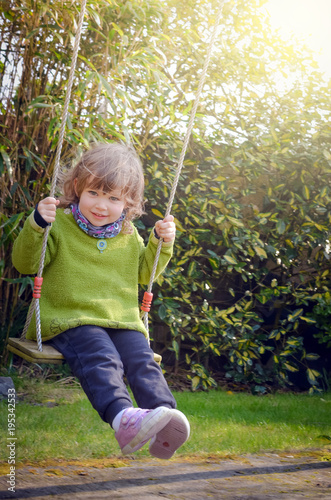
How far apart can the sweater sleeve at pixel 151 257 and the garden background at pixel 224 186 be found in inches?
54.5

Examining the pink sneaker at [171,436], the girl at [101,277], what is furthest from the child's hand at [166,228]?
the pink sneaker at [171,436]

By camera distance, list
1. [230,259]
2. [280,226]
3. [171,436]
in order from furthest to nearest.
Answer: [280,226] → [230,259] → [171,436]

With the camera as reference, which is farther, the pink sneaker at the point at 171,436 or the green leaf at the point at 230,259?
the green leaf at the point at 230,259

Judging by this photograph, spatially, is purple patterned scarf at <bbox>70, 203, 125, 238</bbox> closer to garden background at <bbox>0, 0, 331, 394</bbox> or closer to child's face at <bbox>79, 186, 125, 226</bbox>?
child's face at <bbox>79, 186, 125, 226</bbox>

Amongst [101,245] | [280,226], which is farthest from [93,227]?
[280,226]

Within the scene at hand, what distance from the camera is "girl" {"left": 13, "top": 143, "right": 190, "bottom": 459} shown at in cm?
194

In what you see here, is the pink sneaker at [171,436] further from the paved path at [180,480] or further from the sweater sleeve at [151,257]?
the sweater sleeve at [151,257]

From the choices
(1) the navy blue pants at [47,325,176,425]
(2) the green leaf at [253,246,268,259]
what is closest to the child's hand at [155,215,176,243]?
(1) the navy blue pants at [47,325,176,425]

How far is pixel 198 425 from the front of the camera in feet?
10.4

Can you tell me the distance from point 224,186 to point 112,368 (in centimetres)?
234

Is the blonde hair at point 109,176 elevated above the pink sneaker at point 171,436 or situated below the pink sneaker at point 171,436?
above

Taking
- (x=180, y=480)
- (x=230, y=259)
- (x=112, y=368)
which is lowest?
(x=180, y=480)

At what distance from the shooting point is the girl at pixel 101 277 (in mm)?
1939

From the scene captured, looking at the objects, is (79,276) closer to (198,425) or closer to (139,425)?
(139,425)
